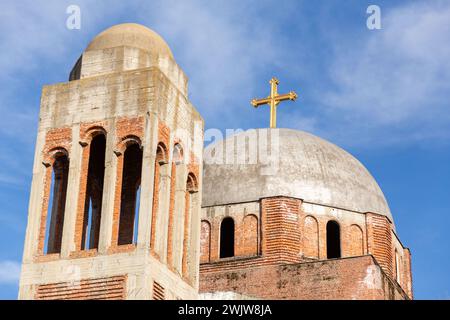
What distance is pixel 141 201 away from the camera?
24234 mm

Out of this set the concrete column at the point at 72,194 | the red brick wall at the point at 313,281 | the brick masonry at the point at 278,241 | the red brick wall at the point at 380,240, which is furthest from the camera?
the red brick wall at the point at 380,240

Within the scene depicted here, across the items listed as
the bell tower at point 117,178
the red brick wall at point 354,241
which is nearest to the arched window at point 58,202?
the bell tower at point 117,178

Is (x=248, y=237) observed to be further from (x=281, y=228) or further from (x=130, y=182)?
(x=130, y=182)

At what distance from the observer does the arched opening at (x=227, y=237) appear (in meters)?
32.9

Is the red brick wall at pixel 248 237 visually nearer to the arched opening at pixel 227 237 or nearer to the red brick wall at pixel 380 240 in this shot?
the arched opening at pixel 227 237

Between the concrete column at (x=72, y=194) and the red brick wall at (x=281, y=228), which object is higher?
the red brick wall at (x=281, y=228)

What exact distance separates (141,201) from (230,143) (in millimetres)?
10998

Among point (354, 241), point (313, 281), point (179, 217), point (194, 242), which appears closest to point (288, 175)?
point (354, 241)

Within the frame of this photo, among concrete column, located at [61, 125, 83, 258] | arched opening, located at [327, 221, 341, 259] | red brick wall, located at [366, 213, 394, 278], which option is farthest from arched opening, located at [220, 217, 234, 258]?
concrete column, located at [61, 125, 83, 258]

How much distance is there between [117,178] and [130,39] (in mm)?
4156

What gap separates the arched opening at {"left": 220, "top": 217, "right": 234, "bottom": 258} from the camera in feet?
108

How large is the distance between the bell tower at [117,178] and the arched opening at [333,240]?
7.24 metres
